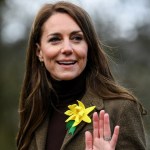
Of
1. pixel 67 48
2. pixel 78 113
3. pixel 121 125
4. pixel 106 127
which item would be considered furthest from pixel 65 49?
pixel 106 127

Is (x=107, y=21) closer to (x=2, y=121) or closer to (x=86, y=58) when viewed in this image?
(x=2, y=121)

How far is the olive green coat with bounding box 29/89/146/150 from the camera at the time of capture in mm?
3360

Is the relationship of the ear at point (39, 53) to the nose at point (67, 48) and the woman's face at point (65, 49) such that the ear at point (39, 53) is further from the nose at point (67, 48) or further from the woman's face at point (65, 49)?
the nose at point (67, 48)

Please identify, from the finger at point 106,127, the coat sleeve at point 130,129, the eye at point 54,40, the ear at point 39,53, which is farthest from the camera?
the ear at point 39,53

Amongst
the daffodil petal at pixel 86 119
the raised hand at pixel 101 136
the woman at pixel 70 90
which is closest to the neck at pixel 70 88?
the woman at pixel 70 90

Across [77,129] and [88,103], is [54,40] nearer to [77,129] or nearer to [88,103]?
[88,103]

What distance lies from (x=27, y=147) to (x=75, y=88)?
1.79ft

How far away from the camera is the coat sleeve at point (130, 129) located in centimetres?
335

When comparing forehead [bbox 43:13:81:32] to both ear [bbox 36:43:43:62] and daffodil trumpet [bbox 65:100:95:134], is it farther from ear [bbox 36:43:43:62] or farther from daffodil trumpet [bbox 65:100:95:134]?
daffodil trumpet [bbox 65:100:95:134]

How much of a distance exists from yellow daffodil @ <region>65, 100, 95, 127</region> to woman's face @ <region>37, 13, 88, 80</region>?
0.18m

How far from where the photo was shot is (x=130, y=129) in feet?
11.1

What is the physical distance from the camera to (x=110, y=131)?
10.1 ft

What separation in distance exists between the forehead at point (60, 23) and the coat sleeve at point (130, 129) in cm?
59

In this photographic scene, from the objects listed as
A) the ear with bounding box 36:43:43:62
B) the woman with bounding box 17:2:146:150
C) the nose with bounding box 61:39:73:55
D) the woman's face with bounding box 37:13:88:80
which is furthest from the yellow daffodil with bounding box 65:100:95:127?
the ear with bounding box 36:43:43:62
